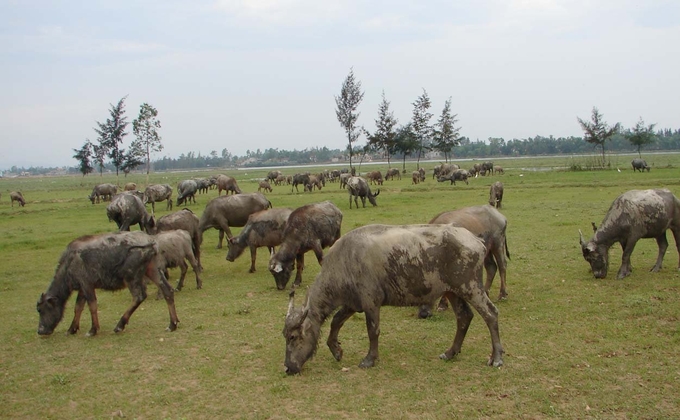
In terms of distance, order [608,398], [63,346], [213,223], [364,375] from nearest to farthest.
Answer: [608,398] < [364,375] < [63,346] < [213,223]

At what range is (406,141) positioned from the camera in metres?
64.1

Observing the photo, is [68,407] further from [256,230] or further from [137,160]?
[137,160]

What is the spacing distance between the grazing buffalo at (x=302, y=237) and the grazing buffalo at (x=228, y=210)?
501 centimetres

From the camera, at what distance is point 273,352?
8.45 m

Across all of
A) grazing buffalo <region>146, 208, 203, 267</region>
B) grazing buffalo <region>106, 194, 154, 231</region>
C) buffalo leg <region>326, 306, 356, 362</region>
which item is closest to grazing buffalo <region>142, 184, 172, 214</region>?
grazing buffalo <region>106, 194, 154, 231</region>

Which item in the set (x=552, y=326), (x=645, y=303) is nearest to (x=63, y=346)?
(x=552, y=326)

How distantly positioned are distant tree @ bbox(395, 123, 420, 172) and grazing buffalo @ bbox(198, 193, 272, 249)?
4717cm

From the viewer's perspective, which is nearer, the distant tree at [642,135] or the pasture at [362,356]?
the pasture at [362,356]

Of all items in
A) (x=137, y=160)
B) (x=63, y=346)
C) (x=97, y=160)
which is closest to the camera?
(x=63, y=346)

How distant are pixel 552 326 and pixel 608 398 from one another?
2.82m

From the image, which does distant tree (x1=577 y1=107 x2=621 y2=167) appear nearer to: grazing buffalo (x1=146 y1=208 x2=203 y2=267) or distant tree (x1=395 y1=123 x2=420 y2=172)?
distant tree (x1=395 y1=123 x2=420 y2=172)

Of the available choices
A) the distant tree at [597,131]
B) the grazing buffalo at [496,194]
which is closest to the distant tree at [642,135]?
the distant tree at [597,131]

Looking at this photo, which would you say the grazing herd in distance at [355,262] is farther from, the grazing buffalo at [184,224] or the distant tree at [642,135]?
the distant tree at [642,135]

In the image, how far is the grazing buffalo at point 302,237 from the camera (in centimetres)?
1248
